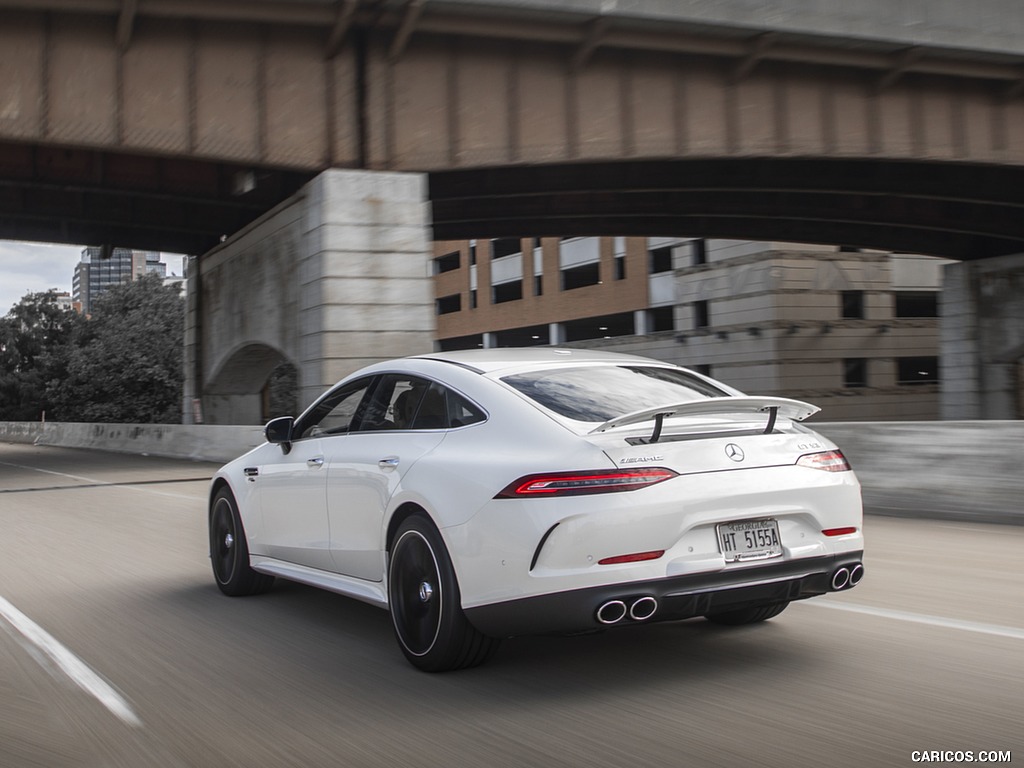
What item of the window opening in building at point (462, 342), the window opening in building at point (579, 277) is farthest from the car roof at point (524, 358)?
the window opening in building at point (462, 342)

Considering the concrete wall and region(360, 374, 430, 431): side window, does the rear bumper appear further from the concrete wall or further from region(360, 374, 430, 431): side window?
the concrete wall

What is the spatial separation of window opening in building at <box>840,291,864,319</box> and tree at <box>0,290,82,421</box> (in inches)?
2108

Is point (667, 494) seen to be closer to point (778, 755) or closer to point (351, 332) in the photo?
point (778, 755)

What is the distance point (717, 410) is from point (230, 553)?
375 cm

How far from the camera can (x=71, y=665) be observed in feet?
18.6

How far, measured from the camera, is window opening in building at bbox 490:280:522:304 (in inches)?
2522

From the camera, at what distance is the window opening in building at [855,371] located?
49.1m

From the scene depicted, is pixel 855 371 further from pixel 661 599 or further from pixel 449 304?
pixel 661 599

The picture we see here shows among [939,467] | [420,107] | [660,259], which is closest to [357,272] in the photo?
[420,107]

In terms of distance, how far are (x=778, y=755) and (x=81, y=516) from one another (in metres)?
11.4

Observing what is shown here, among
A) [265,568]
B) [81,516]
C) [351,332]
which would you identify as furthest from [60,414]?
[265,568]

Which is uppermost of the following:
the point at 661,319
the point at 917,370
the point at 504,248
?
the point at 504,248

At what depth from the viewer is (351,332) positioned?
20.7 m

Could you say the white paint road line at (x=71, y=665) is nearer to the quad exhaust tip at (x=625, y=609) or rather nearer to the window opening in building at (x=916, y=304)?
the quad exhaust tip at (x=625, y=609)
